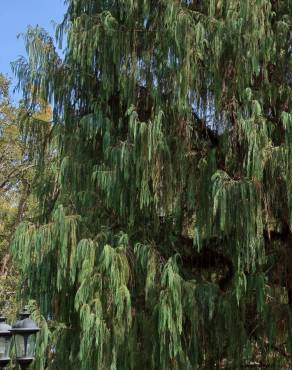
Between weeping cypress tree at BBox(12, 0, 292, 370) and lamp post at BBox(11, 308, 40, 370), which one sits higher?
weeping cypress tree at BBox(12, 0, 292, 370)

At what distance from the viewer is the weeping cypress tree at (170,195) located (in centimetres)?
620

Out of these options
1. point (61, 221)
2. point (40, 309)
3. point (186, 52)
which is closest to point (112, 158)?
point (61, 221)

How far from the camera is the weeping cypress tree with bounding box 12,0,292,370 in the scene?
6199 mm

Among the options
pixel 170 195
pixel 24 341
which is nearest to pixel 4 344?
pixel 24 341

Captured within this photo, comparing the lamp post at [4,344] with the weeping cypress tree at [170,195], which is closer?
the lamp post at [4,344]

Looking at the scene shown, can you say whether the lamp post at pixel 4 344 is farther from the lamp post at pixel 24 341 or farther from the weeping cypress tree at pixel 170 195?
the weeping cypress tree at pixel 170 195

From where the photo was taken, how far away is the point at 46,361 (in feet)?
20.9

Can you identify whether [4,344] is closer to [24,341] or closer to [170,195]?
[24,341]

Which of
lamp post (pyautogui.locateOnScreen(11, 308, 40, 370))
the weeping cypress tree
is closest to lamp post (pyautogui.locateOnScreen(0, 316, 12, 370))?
lamp post (pyautogui.locateOnScreen(11, 308, 40, 370))

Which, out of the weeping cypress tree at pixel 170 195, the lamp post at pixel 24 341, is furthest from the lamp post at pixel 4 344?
the weeping cypress tree at pixel 170 195

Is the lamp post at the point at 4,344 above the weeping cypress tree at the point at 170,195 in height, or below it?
below

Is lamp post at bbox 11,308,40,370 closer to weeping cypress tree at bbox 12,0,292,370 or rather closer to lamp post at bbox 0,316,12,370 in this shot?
lamp post at bbox 0,316,12,370

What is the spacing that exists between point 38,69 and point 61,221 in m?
2.06

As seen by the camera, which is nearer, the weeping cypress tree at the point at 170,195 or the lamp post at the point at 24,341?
the lamp post at the point at 24,341
